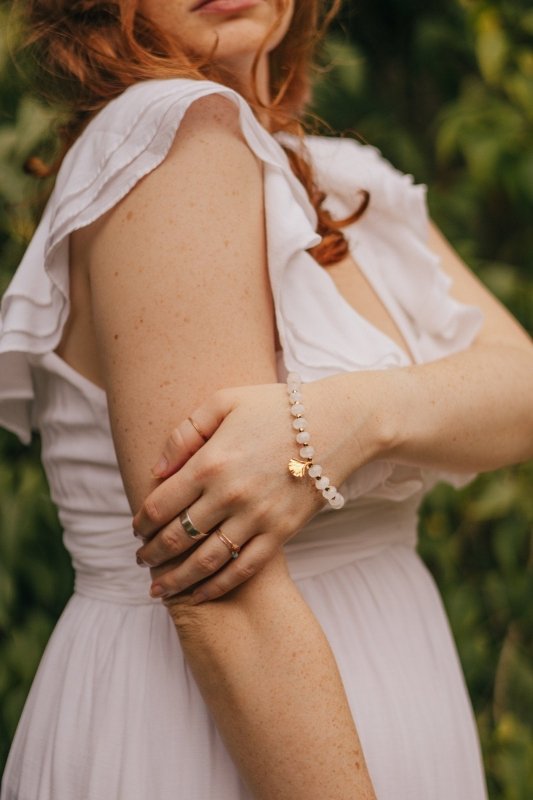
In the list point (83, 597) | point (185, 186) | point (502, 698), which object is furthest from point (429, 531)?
point (185, 186)

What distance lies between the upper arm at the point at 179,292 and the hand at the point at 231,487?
0.03 meters

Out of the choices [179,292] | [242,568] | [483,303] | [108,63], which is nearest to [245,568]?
[242,568]

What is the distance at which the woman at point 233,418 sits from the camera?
2.72 ft

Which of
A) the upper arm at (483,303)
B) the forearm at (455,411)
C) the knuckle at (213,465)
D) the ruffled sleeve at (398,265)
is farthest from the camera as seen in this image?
the upper arm at (483,303)

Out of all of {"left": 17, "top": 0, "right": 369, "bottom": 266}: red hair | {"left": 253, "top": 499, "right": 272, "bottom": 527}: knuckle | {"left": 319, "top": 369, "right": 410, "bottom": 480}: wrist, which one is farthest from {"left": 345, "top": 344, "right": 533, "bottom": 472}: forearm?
{"left": 17, "top": 0, "right": 369, "bottom": 266}: red hair

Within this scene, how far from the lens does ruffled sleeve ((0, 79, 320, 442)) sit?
2.84 ft

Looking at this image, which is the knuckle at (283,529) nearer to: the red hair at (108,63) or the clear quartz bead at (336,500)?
the clear quartz bead at (336,500)

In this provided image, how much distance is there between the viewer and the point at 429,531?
205 cm

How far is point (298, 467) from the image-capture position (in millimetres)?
835

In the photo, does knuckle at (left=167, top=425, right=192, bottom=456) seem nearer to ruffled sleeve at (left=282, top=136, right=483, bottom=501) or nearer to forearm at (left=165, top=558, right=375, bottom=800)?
forearm at (left=165, top=558, right=375, bottom=800)

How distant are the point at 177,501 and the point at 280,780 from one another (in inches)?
9.6

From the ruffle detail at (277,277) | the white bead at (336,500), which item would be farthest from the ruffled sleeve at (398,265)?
the white bead at (336,500)

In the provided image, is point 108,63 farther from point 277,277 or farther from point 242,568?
point 242,568

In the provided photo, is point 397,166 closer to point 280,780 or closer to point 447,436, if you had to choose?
point 447,436
